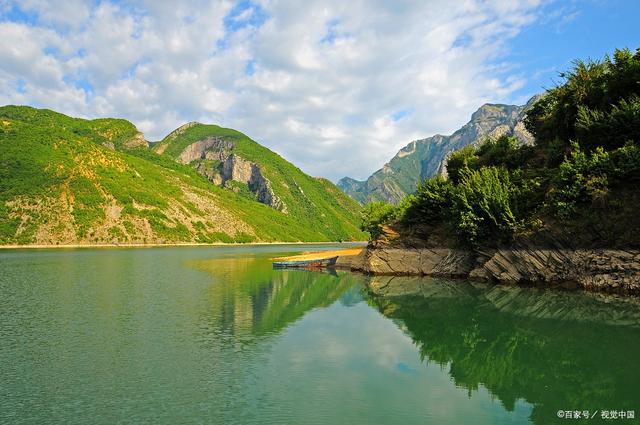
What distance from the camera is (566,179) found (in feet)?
135

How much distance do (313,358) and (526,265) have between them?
3146cm

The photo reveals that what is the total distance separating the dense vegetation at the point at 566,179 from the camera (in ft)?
126

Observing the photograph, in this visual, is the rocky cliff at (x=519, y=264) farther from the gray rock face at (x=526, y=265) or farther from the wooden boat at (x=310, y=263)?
the wooden boat at (x=310, y=263)

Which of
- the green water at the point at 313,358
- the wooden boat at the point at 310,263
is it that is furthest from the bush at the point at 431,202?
the wooden boat at the point at 310,263

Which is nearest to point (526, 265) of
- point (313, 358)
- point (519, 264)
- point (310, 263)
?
point (519, 264)

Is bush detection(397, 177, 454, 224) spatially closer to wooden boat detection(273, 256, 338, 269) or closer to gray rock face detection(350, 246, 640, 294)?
gray rock face detection(350, 246, 640, 294)

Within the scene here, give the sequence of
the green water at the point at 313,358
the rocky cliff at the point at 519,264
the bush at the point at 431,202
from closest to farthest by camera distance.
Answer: the green water at the point at 313,358 < the rocky cliff at the point at 519,264 < the bush at the point at 431,202

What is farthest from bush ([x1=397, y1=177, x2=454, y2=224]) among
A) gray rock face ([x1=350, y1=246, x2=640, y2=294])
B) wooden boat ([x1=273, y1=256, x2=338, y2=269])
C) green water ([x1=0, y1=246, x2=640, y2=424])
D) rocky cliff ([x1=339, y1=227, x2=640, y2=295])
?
wooden boat ([x1=273, y1=256, x2=338, y2=269])

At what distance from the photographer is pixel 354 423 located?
45.7 feet

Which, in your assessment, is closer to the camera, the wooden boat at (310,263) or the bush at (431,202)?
the bush at (431,202)

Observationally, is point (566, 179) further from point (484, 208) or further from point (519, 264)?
point (519, 264)

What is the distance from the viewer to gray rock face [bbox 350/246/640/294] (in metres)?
37.5

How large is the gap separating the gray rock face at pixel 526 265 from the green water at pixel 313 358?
8.25 feet

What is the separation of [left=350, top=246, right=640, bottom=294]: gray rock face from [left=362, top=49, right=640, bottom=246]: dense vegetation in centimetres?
164
